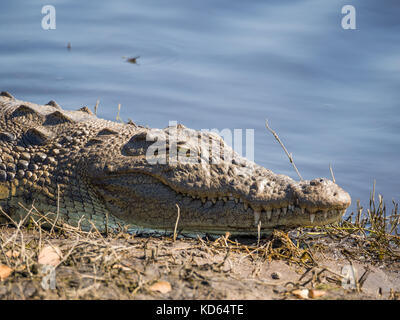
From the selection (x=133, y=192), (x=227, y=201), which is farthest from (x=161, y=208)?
(x=227, y=201)

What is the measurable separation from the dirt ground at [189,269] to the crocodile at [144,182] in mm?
218

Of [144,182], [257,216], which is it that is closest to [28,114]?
[144,182]

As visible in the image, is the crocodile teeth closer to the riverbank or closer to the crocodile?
the crocodile

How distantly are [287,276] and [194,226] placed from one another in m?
0.88

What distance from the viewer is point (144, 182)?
466cm

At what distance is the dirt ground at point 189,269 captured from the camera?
11.1 feet

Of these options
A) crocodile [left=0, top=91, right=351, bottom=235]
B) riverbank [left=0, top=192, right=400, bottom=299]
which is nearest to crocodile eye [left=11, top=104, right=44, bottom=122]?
crocodile [left=0, top=91, right=351, bottom=235]

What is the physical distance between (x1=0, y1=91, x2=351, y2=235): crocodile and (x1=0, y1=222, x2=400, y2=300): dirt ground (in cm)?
22

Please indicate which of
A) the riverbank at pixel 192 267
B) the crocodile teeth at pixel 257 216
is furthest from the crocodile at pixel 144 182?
the riverbank at pixel 192 267

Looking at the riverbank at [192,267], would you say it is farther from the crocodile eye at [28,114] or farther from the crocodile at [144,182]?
the crocodile eye at [28,114]

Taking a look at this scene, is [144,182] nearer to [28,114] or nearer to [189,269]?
[189,269]

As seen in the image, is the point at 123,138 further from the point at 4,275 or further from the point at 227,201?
the point at 4,275

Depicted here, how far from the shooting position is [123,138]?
5.07 meters

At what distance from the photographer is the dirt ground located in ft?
11.1
